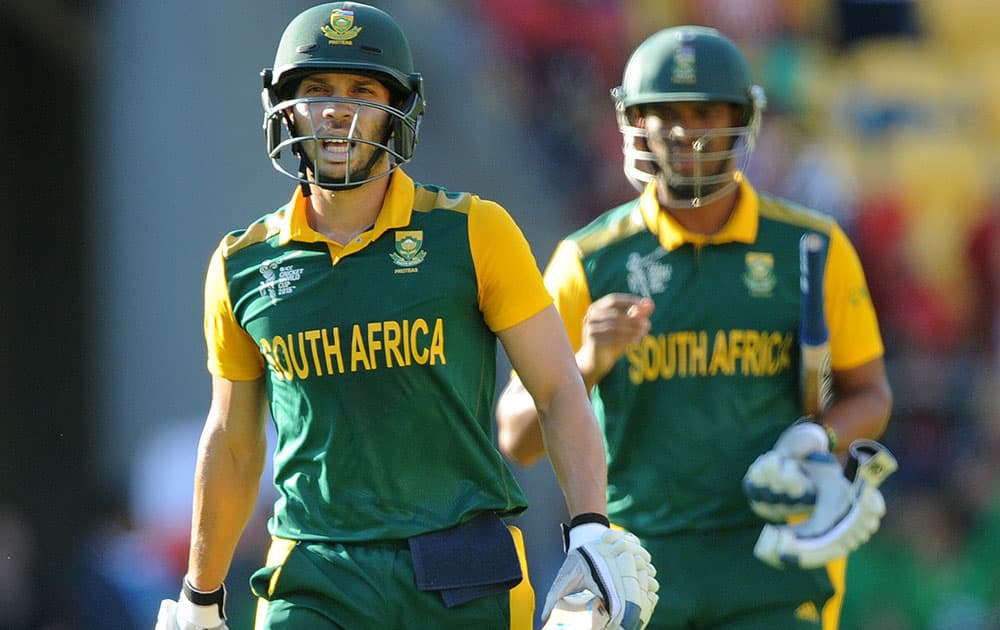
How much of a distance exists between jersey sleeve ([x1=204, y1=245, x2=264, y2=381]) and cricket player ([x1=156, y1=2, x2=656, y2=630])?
0.05 ft

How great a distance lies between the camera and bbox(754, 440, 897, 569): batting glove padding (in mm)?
4945

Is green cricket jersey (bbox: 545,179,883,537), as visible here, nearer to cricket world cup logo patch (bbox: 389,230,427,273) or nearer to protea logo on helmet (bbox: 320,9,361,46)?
cricket world cup logo patch (bbox: 389,230,427,273)

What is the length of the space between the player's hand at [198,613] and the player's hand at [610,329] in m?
1.22

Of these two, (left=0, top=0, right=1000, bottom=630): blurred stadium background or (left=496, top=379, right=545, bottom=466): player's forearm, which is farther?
(left=0, top=0, right=1000, bottom=630): blurred stadium background

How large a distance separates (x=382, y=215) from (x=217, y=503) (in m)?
0.80

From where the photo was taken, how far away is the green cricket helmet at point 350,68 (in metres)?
4.11

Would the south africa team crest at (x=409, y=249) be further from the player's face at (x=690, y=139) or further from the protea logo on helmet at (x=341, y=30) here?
the player's face at (x=690, y=139)

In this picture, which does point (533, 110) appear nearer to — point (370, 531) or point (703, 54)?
point (703, 54)

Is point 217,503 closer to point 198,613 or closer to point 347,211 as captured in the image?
point 198,613

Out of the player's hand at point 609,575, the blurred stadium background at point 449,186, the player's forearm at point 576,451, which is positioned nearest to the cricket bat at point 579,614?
the player's hand at point 609,575

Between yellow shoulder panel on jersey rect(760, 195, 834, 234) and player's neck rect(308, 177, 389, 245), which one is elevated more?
player's neck rect(308, 177, 389, 245)

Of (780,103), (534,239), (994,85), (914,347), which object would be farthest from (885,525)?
(994,85)

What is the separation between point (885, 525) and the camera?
10.1 m

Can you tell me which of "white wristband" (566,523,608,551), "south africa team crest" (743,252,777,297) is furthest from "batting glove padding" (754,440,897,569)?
"white wristband" (566,523,608,551)
